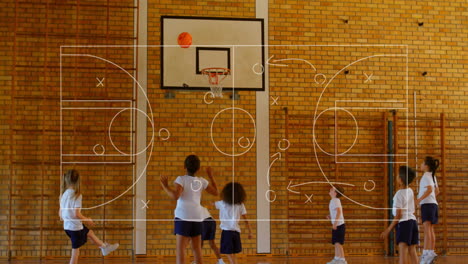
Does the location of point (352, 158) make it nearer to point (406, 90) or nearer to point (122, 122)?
point (406, 90)

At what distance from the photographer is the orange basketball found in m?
10.8

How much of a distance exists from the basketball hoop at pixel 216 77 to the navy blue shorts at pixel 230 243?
3.37 metres

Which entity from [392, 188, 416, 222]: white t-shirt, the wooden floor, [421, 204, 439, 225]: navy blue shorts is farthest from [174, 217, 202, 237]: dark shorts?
[421, 204, 439, 225]: navy blue shorts

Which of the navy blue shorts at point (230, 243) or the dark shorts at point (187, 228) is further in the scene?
the navy blue shorts at point (230, 243)

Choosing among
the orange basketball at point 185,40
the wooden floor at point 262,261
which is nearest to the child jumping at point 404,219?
the wooden floor at point 262,261

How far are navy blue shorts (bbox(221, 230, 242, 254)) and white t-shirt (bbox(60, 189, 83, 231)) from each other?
1.93 meters

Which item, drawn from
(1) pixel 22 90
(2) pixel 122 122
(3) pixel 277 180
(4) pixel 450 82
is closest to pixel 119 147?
(2) pixel 122 122

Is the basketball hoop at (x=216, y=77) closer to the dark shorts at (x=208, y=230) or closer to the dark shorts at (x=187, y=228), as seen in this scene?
the dark shorts at (x=208, y=230)

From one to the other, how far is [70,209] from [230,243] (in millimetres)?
2161

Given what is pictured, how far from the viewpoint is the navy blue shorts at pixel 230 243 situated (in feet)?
27.1

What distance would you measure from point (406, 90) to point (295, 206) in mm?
3181

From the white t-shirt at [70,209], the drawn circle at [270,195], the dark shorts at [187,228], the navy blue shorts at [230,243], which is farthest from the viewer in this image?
the drawn circle at [270,195]

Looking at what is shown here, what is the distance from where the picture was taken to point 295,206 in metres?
11.4

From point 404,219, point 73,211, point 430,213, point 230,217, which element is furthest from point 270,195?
point 73,211
